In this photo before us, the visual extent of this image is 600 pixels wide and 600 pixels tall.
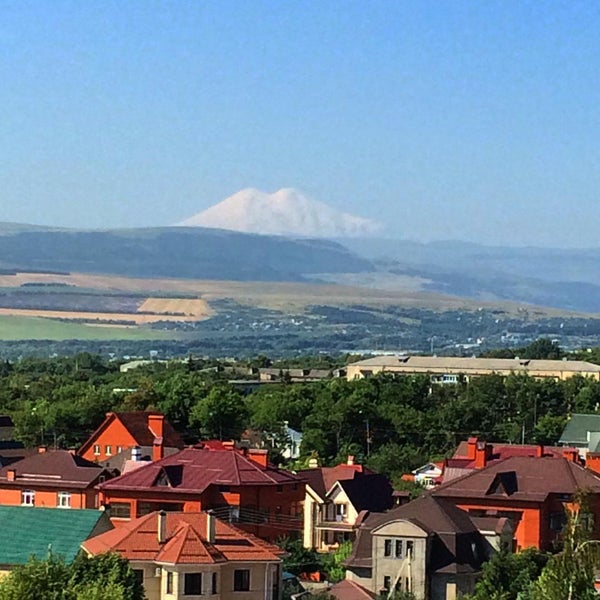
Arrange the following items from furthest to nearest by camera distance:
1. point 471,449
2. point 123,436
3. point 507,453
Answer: point 123,436 → point 471,449 → point 507,453

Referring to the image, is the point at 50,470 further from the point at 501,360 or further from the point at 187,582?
the point at 501,360

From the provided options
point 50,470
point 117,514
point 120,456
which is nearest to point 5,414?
point 120,456

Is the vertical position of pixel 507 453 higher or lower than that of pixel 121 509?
higher

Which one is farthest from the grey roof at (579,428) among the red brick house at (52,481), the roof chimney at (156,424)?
the red brick house at (52,481)

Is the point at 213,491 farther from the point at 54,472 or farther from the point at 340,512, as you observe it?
the point at 54,472

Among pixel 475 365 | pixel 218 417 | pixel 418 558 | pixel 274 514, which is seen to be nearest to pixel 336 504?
pixel 274 514

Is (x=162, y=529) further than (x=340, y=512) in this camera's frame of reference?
No

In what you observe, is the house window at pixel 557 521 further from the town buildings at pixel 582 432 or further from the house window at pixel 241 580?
the town buildings at pixel 582 432
